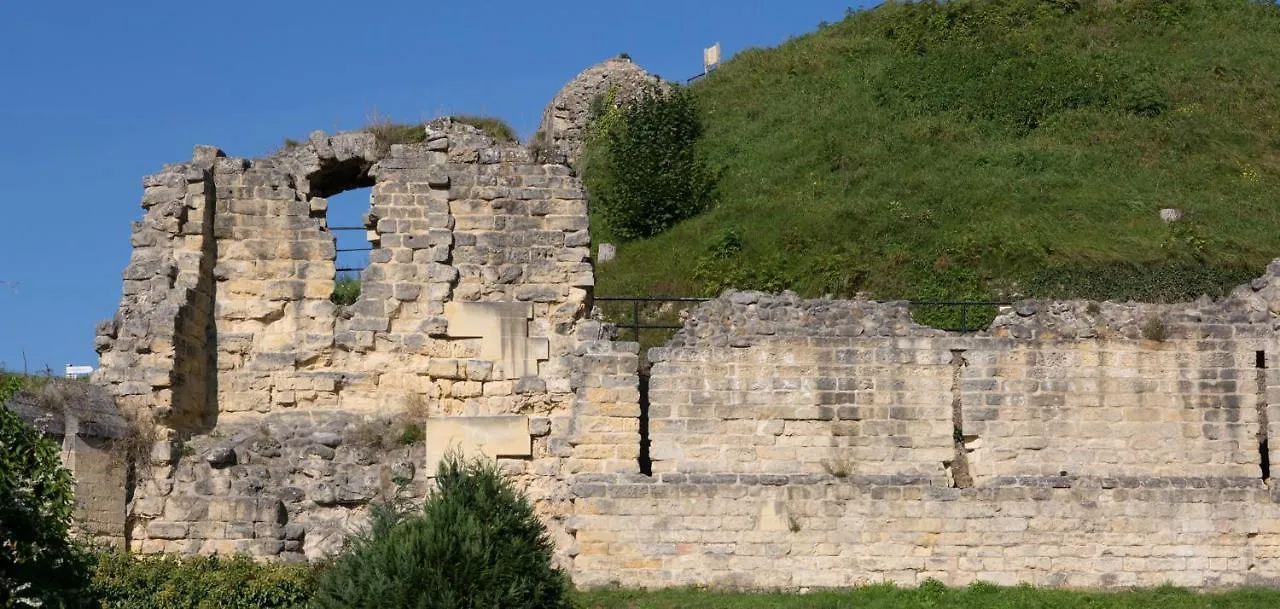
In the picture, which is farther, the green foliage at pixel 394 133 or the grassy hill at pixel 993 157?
the grassy hill at pixel 993 157

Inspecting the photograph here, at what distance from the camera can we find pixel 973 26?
132ft

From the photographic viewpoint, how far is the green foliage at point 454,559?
13156 millimetres

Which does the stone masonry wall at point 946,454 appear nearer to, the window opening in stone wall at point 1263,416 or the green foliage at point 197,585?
the window opening in stone wall at point 1263,416

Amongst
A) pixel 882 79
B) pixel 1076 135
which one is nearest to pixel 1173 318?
pixel 1076 135

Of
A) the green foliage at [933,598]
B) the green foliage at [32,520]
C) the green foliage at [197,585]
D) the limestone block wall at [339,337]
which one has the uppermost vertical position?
the limestone block wall at [339,337]

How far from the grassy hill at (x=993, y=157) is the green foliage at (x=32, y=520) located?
17.9 m

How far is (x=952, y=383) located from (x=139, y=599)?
833 cm

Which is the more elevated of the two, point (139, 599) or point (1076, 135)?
point (1076, 135)

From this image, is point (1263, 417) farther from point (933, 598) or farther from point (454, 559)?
point (454, 559)

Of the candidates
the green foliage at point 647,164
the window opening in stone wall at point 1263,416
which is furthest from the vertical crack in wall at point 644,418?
the green foliage at point 647,164

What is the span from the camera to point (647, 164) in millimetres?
34781

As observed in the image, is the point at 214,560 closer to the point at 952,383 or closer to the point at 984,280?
the point at 952,383

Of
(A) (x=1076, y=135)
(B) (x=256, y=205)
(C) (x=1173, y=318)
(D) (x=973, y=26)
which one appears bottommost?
(C) (x=1173, y=318)

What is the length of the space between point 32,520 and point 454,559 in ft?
11.4
